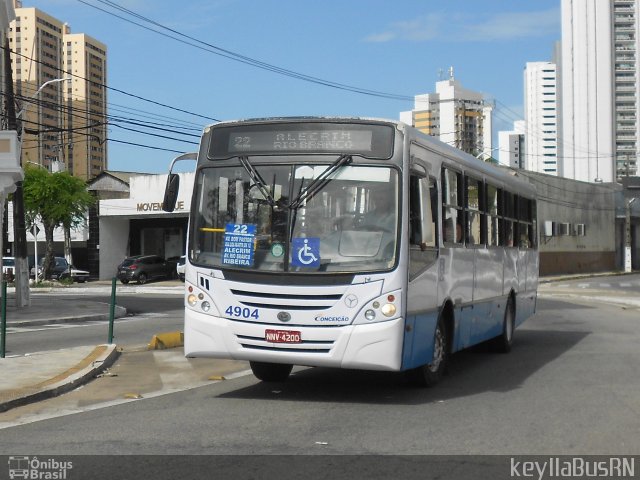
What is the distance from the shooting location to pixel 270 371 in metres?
11.5

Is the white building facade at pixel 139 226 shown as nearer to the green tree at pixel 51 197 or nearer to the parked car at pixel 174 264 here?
the parked car at pixel 174 264

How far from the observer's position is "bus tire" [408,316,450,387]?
35.6 feet

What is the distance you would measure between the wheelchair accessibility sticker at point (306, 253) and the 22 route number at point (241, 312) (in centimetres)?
66

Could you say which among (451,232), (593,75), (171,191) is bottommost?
(451,232)

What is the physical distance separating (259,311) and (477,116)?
8107 centimetres

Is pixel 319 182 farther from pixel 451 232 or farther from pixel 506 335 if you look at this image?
pixel 506 335

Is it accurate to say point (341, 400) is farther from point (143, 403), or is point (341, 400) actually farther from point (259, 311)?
point (143, 403)

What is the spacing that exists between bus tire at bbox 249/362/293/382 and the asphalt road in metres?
0.14

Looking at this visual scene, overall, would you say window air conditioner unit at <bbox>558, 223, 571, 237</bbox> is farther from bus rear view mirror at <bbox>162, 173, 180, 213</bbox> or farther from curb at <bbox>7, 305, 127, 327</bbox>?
bus rear view mirror at <bbox>162, 173, 180, 213</bbox>

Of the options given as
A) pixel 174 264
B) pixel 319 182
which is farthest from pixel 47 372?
pixel 174 264

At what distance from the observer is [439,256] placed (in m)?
11.2

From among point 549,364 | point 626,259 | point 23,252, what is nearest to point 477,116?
point 626,259

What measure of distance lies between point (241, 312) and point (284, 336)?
1.81 feet

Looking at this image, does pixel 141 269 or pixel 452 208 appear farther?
pixel 141 269
